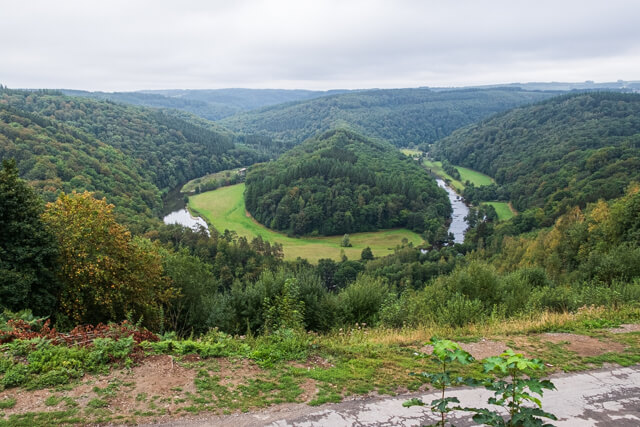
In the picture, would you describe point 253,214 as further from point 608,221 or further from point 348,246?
point 608,221

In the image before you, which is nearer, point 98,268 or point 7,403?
point 7,403

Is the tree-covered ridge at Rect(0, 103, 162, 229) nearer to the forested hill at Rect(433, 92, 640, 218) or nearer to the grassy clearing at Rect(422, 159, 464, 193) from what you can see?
the forested hill at Rect(433, 92, 640, 218)

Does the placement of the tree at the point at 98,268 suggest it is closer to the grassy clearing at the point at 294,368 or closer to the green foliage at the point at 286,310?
the green foliage at the point at 286,310

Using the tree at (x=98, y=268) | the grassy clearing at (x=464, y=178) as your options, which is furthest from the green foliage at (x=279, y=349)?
the grassy clearing at (x=464, y=178)

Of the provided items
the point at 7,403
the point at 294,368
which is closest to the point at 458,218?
the point at 294,368

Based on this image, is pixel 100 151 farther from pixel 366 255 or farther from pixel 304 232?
pixel 366 255

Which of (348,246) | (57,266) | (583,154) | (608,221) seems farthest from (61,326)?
(583,154)

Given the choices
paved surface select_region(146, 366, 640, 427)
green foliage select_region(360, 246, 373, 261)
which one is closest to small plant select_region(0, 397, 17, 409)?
paved surface select_region(146, 366, 640, 427)
